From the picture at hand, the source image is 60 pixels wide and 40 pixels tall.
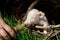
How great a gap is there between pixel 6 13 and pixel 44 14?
1.31 feet

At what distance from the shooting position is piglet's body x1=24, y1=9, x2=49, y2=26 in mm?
1679

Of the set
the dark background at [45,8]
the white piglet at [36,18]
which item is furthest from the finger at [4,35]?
the dark background at [45,8]

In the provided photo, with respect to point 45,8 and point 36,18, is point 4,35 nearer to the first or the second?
point 36,18

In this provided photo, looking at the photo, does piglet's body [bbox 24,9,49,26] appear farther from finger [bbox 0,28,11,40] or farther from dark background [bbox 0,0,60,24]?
finger [bbox 0,28,11,40]

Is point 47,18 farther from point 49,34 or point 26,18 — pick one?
point 49,34

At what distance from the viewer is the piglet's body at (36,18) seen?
1.68 metres

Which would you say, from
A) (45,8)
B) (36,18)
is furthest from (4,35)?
(45,8)

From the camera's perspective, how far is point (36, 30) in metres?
1.65

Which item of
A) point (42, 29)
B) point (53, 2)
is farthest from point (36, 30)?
point (53, 2)

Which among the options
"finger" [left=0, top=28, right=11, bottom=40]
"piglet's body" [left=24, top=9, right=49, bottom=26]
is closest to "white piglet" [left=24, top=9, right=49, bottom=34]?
"piglet's body" [left=24, top=9, right=49, bottom=26]

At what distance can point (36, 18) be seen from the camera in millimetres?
1706

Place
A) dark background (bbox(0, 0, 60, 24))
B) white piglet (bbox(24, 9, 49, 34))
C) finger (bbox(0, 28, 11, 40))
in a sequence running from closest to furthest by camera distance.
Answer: finger (bbox(0, 28, 11, 40)) < white piglet (bbox(24, 9, 49, 34)) < dark background (bbox(0, 0, 60, 24))

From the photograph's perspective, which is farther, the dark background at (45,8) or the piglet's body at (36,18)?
the dark background at (45,8)

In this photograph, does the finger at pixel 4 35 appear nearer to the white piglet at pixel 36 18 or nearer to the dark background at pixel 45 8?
the white piglet at pixel 36 18
